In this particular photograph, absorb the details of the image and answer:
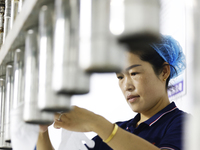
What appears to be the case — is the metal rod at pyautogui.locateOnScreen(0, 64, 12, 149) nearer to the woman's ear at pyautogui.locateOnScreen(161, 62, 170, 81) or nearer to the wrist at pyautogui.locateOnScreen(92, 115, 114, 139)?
the wrist at pyautogui.locateOnScreen(92, 115, 114, 139)

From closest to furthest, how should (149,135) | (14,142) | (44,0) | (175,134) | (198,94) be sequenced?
(198,94) < (44,0) < (14,142) < (175,134) < (149,135)

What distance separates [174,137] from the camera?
0.86 metres

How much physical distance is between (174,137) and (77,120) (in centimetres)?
34

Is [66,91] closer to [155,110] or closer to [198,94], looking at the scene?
[198,94]

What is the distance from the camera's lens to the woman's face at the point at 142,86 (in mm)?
922

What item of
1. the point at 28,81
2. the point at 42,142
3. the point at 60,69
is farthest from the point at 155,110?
the point at 60,69

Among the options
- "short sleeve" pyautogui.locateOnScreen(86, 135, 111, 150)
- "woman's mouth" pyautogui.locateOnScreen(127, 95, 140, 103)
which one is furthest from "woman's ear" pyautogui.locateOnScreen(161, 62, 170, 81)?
"short sleeve" pyautogui.locateOnScreen(86, 135, 111, 150)

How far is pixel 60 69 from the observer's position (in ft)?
1.02

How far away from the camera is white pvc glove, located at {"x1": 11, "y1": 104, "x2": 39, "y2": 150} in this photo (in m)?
0.63

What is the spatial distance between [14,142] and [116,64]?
1.71 ft

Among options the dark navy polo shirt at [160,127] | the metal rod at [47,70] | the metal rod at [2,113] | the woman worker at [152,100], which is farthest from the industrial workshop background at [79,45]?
the dark navy polo shirt at [160,127]

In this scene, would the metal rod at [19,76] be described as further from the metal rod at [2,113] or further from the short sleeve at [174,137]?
the short sleeve at [174,137]

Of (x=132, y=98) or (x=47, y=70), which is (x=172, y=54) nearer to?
(x=132, y=98)

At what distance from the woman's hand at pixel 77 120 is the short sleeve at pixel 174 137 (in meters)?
0.25
